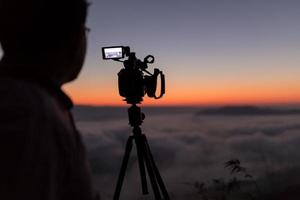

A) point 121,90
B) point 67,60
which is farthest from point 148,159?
point 67,60

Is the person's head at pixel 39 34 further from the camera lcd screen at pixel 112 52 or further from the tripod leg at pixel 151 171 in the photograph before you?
the tripod leg at pixel 151 171

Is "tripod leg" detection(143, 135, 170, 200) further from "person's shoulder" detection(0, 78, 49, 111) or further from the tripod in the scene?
"person's shoulder" detection(0, 78, 49, 111)

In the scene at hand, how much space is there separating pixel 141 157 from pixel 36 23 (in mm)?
3817

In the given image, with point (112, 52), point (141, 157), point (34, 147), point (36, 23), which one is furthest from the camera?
point (141, 157)

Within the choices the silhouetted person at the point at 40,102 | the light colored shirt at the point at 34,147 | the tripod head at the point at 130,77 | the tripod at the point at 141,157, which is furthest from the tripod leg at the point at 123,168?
the light colored shirt at the point at 34,147

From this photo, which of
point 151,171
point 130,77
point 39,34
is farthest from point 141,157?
point 39,34

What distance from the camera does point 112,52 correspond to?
425 cm

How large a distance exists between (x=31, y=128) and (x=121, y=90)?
3.61 metres

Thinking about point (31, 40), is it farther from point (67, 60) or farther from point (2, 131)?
point (2, 131)

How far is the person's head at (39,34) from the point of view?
3.07 feet

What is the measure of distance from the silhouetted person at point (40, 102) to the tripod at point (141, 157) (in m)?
3.49

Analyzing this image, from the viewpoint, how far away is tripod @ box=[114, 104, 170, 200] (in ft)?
15.0

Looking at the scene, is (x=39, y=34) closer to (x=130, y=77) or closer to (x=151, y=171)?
(x=130, y=77)

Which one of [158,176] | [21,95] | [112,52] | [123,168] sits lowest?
[158,176]
